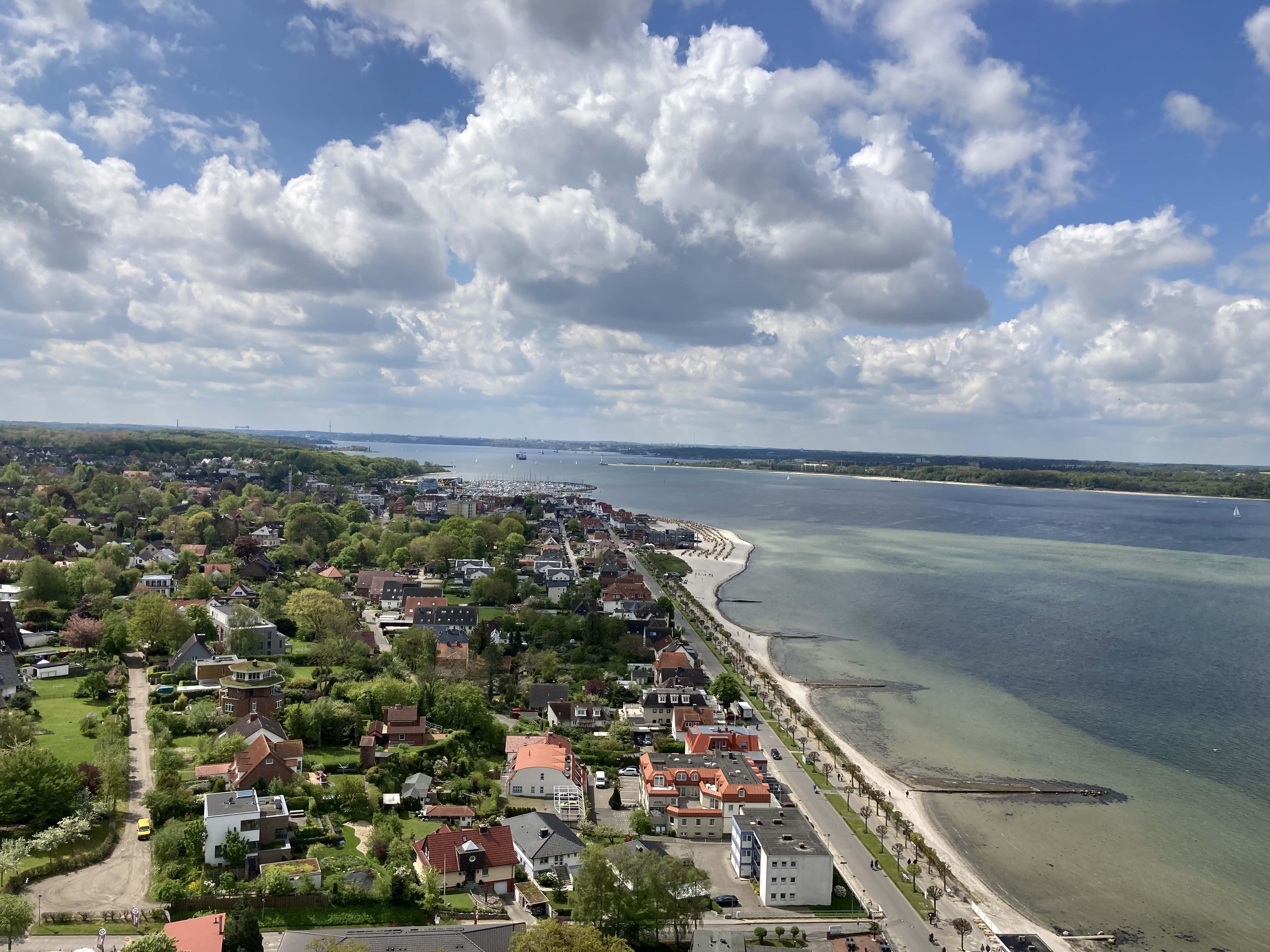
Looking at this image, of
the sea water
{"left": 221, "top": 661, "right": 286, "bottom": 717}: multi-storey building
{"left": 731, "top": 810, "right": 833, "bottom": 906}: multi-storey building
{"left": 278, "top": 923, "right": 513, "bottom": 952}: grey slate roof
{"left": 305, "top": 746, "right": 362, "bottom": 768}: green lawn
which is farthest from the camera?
{"left": 221, "top": 661, "right": 286, "bottom": 717}: multi-storey building

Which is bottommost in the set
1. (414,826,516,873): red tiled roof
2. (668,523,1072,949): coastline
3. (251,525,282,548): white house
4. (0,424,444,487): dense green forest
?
(668,523,1072,949): coastline

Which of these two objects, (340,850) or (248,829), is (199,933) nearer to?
(248,829)

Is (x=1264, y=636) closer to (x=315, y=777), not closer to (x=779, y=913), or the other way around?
(x=779, y=913)

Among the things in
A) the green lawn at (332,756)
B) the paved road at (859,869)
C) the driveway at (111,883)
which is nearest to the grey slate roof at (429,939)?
the driveway at (111,883)

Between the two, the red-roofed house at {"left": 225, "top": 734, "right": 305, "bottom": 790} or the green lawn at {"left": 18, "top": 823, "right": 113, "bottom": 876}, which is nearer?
the green lawn at {"left": 18, "top": 823, "right": 113, "bottom": 876}

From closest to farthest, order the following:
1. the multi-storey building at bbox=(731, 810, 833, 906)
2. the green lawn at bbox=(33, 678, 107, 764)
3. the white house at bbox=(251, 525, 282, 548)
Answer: the multi-storey building at bbox=(731, 810, 833, 906) < the green lawn at bbox=(33, 678, 107, 764) < the white house at bbox=(251, 525, 282, 548)

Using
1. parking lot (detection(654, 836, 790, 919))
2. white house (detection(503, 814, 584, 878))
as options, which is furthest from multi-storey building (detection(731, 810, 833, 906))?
white house (detection(503, 814, 584, 878))

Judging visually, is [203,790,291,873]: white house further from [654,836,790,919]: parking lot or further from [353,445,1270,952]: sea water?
[353,445,1270,952]: sea water
